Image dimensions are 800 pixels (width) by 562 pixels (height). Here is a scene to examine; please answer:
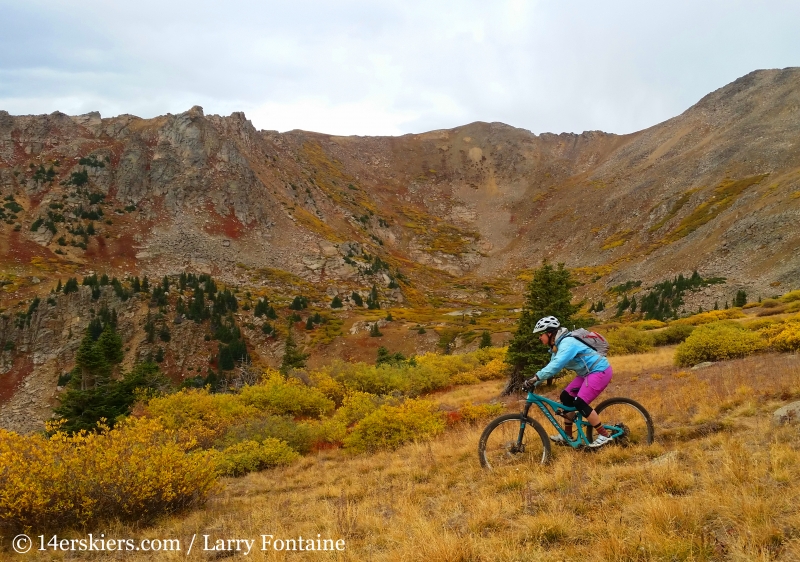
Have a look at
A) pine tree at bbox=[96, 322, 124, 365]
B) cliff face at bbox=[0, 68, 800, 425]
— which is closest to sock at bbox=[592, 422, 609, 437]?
pine tree at bbox=[96, 322, 124, 365]

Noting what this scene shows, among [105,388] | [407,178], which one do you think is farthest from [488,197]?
[105,388]

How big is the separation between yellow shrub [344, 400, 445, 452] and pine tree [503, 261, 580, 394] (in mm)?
9307

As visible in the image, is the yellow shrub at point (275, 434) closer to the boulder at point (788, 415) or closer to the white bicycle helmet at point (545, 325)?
the white bicycle helmet at point (545, 325)

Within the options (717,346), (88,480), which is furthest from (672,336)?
(88,480)

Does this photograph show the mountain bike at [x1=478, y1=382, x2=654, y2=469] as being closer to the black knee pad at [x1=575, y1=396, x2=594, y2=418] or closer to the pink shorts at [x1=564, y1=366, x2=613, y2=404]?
the black knee pad at [x1=575, y1=396, x2=594, y2=418]

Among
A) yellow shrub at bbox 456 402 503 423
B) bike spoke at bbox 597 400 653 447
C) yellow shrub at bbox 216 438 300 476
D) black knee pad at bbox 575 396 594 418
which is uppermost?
black knee pad at bbox 575 396 594 418

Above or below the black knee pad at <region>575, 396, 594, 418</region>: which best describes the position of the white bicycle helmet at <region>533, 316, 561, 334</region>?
above

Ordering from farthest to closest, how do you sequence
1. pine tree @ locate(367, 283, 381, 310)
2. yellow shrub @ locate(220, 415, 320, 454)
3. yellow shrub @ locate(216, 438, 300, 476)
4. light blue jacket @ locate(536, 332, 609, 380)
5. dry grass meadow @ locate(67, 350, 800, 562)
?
pine tree @ locate(367, 283, 381, 310) → yellow shrub @ locate(220, 415, 320, 454) → yellow shrub @ locate(216, 438, 300, 476) → light blue jacket @ locate(536, 332, 609, 380) → dry grass meadow @ locate(67, 350, 800, 562)

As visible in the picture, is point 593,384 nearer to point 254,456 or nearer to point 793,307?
point 254,456

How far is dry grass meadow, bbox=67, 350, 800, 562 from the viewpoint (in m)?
3.96

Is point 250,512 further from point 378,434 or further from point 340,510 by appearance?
point 378,434

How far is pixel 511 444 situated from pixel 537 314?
47.4 feet

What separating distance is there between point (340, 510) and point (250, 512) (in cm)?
201

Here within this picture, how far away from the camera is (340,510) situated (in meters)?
6.55
